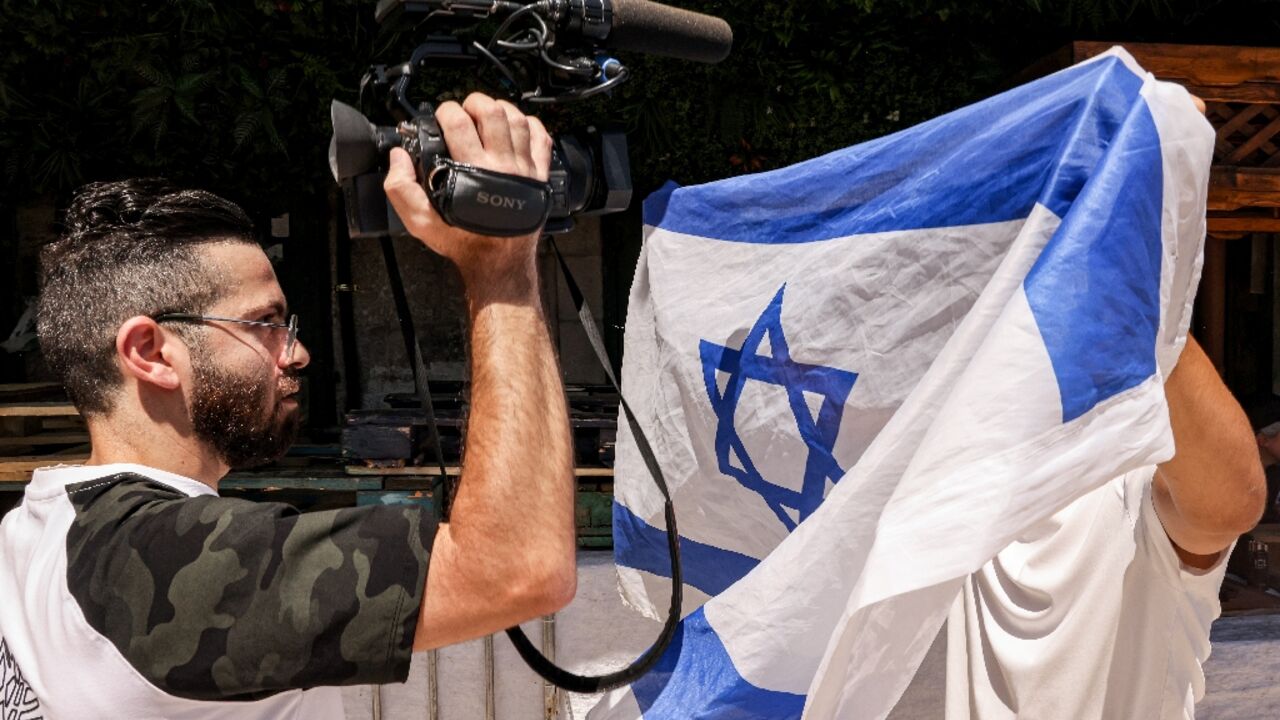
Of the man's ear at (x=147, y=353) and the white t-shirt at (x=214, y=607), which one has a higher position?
the man's ear at (x=147, y=353)

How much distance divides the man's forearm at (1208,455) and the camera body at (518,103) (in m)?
1.08

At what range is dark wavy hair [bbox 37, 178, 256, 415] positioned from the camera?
1.50 metres

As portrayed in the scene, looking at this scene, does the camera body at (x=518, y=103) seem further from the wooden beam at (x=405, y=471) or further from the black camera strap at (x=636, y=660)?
the wooden beam at (x=405, y=471)

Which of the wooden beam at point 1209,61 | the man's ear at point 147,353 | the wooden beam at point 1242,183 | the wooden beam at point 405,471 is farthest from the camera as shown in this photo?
the wooden beam at point 405,471

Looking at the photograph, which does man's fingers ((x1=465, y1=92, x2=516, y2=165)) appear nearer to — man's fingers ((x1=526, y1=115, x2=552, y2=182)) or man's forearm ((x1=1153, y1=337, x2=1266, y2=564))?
man's fingers ((x1=526, y1=115, x2=552, y2=182))

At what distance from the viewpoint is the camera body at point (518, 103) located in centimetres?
131

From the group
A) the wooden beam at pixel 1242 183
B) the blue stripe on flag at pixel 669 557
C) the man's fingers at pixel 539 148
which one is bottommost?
the blue stripe on flag at pixel 669 557

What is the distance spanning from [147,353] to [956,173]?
1.37 m

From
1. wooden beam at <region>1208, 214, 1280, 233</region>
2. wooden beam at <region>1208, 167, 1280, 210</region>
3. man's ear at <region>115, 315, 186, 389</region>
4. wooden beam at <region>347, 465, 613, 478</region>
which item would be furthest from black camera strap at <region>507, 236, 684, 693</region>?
wooden beam at <region>1208, 214, 1280, 233</region>

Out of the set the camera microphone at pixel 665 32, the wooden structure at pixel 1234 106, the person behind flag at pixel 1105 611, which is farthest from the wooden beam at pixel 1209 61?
the camera microphone at pixel 665 32

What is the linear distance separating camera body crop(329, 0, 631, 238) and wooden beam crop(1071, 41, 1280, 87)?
10.5 feet

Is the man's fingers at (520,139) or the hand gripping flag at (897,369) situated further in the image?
the hand gripping flag at (897,369)

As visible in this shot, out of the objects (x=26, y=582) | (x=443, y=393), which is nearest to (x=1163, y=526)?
(x=26, y=582)

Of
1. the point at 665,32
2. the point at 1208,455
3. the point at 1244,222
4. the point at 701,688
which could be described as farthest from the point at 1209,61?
the point at 701,688
